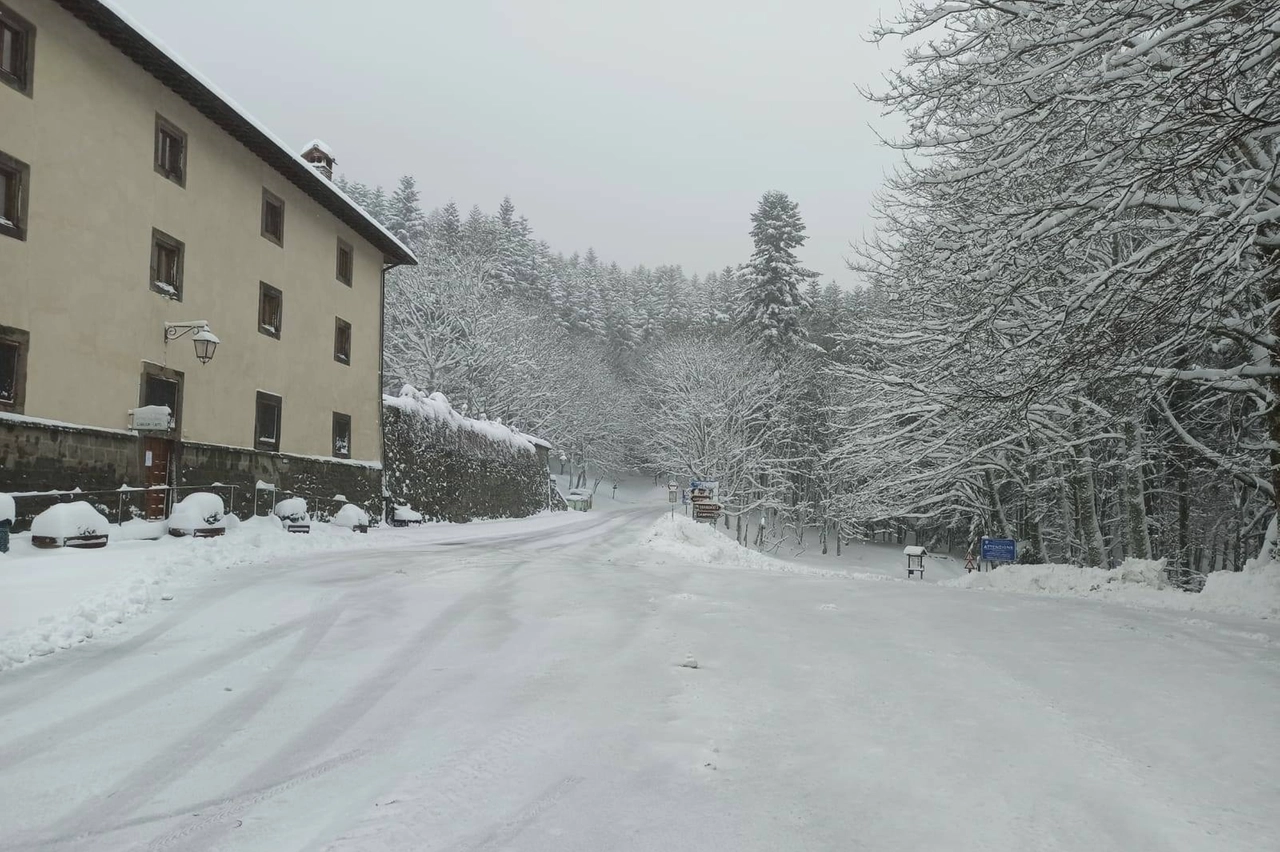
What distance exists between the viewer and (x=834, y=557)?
4588 centimetres

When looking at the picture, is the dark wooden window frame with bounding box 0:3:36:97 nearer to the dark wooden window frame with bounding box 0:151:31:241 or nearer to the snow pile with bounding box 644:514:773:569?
the dark wooden window frame with bounding box 0:151:31:241

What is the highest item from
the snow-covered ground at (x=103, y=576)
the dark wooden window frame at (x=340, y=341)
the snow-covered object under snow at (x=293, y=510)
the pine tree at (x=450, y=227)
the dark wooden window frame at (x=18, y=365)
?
the pine tree at (x=450, y=227)

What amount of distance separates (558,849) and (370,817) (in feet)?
2.94

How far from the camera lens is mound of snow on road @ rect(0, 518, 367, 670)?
676 centimetres

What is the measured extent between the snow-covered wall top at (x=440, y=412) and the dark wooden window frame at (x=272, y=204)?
7397mm

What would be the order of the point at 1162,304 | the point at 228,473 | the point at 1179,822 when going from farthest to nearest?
the point at 228,473
the point at 1162,304
the point at 1179,822

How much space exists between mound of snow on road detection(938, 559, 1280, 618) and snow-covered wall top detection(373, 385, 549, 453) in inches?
786

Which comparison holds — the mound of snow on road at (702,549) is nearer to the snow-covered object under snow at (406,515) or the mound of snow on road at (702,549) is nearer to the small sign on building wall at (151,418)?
the snow-covered object under snow at (406,515)

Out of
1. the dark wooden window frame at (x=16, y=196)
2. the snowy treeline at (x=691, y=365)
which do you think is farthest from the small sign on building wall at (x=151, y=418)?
the snowy treeline at (x=691, y=365)

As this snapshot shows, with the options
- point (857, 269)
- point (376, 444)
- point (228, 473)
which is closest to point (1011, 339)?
point (857, 269)

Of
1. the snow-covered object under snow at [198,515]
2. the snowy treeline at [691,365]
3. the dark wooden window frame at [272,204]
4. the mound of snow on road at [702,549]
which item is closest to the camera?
the snow-covered object under snow at [198,515]

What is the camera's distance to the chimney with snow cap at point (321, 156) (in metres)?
26.8

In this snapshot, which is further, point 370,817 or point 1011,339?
point 1011,339

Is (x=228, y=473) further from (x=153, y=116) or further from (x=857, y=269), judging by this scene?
(x=857, y=269)
